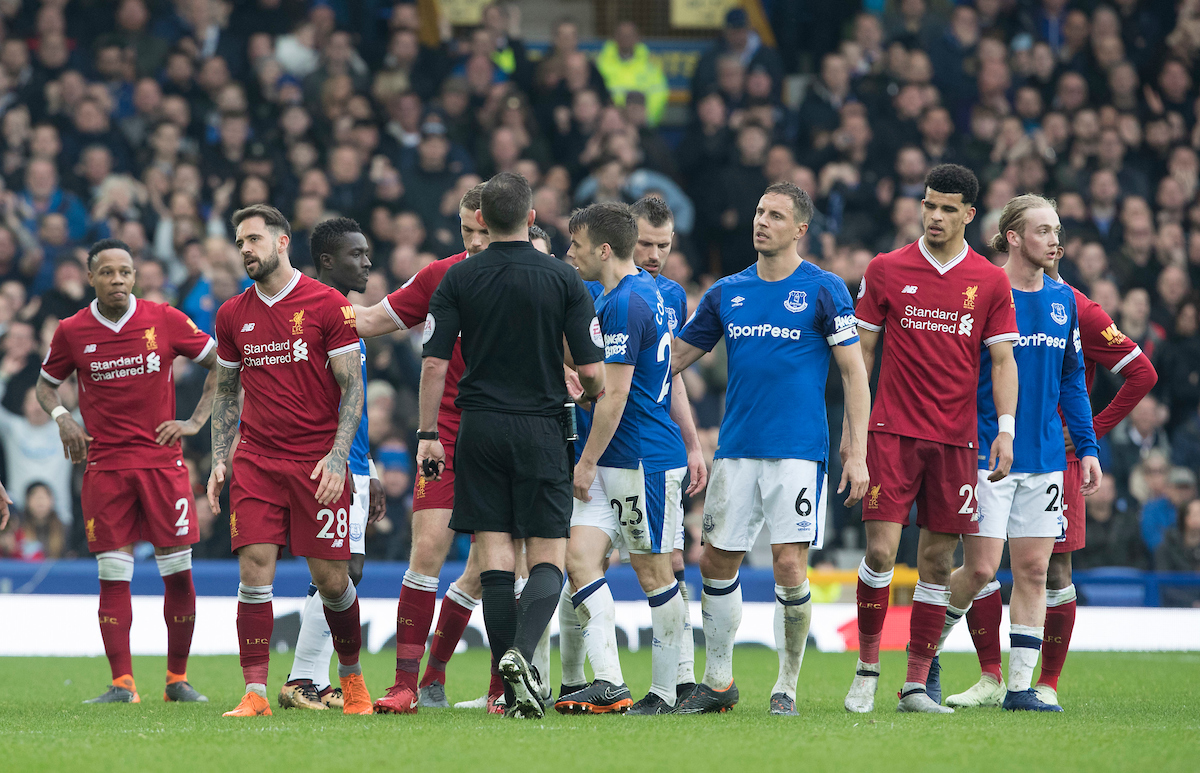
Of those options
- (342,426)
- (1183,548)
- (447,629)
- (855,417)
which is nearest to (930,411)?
(855,417)

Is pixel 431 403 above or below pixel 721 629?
above

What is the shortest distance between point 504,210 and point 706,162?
9949 mm

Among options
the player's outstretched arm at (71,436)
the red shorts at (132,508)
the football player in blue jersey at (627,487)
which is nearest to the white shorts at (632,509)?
the football player in blue jersey at (627,487)

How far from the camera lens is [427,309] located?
765cm

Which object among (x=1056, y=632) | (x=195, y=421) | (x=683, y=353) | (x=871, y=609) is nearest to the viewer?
(x=871, y=609)

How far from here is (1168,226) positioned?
16.4 metres

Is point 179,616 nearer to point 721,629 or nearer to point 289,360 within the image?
point 289,360

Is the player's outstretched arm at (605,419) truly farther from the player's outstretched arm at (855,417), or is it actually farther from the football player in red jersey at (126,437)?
the football player in red jersey at (126,437)

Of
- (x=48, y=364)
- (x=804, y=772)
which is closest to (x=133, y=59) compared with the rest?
(x=48, y=364)

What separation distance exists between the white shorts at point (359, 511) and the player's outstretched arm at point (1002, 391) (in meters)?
3.58

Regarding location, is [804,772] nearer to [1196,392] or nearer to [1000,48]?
[1196,392]

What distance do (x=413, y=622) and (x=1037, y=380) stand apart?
3.76 metres

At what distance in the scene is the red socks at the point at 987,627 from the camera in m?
8.21

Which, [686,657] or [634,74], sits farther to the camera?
[634,74]
